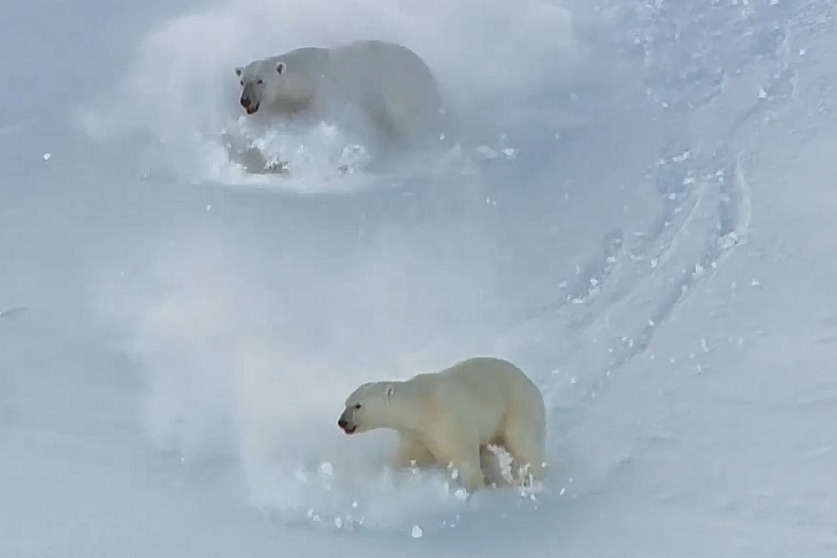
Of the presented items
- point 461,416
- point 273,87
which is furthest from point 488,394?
point 273,87

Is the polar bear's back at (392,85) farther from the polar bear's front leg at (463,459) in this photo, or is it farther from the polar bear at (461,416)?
the polar bear's front leg at (463,459)

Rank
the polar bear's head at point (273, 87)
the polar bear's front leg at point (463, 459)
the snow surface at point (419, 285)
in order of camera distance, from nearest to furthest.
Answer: the snow surface at point (419, 285) → the polar bear's front leg at point (463, 459) → the polar bear's head at point (273, 87)

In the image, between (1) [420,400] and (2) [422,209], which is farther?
(2) [422,209]

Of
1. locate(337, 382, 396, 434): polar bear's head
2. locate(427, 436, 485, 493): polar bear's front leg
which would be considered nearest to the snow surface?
locate(427, 436, 485, 493): polar bear's front leg

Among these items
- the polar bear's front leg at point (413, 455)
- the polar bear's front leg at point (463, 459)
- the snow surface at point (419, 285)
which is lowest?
the polar bear's front leg at point (463, 459)

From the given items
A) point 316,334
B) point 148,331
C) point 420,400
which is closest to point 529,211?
point 316,334

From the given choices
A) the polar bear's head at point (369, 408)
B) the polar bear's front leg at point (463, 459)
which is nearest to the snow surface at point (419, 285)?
the polar bear's front leg at point (463, 459)

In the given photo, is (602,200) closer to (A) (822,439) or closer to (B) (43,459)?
(A) (822,439)
